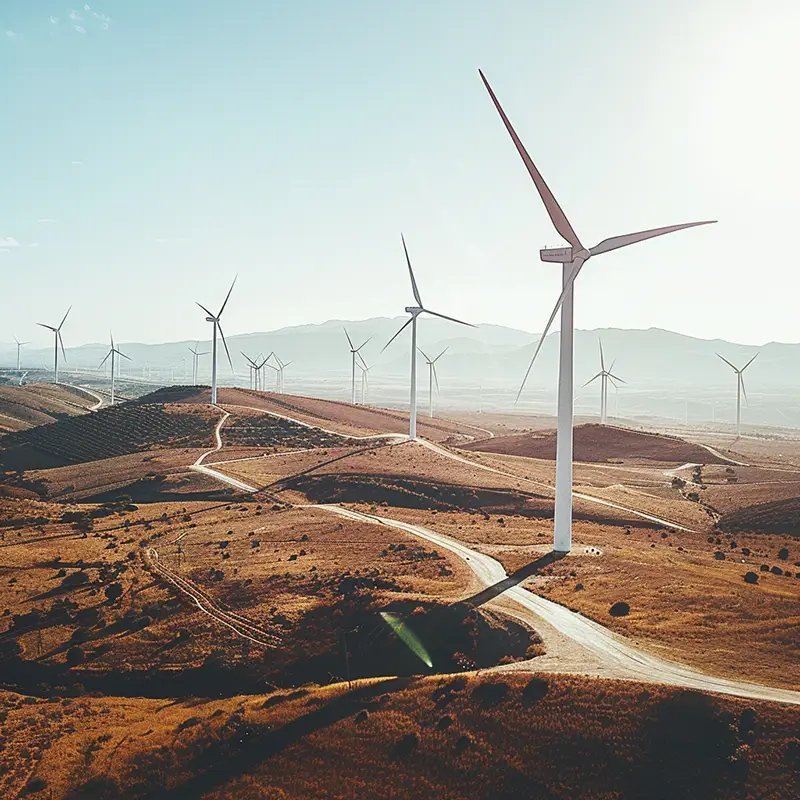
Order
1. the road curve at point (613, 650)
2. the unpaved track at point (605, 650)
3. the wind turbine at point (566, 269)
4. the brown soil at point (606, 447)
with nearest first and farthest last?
the road curve at point (613, 650), the unpaved track at point (605, 650), the wind turbine at point (566, 269), the brown soil at point (606, 447)

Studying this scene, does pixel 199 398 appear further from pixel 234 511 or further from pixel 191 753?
pixel 191 753

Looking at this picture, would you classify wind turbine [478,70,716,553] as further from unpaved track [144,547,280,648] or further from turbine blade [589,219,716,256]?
unpaved track [144,547,280,648]

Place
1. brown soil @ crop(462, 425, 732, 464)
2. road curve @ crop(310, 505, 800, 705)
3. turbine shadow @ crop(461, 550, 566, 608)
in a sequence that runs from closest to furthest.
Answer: road curve @ crop(310, 505, 800, 705), turbine shadow @ crop(461, 550, 566, 608), brown soil @ crop(462, 425, 732, 464)

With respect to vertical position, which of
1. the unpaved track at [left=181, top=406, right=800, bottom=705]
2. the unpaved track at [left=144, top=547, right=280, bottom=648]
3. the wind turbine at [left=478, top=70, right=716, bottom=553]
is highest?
the wind turbine at [left=478, top=70, right=716, bottom=553]

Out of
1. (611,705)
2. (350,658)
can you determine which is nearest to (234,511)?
(350,658)

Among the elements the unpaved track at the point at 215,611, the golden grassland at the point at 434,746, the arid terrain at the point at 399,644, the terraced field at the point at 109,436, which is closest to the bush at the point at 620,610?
the arid terrain at the point at 399,644

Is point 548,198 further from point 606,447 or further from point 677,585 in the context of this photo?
point 606,447

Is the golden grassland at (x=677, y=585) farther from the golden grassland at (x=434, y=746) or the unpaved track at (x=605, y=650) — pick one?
the golden grassland at (x=434, y=746)

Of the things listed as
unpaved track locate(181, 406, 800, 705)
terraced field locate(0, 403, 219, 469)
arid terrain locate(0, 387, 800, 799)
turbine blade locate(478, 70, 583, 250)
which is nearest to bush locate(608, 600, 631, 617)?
arid terrain locate(0, 387, 800, 799)
